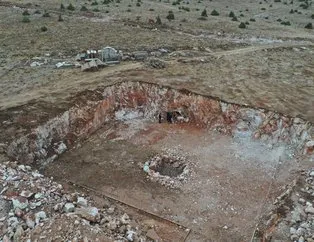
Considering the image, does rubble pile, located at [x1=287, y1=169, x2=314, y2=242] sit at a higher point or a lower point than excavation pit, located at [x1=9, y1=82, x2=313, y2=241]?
higher

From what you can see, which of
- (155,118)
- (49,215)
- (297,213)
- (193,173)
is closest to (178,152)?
(193,173)

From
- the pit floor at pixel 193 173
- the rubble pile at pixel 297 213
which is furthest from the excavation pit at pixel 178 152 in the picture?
the rubble pile at pixel 297 213

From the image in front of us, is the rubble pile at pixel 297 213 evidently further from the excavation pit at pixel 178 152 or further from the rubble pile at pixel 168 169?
the rubble pile at pixel 168 169

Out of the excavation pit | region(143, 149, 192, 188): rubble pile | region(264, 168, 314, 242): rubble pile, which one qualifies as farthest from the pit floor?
region(264, 168, 314, 242): rubble pile

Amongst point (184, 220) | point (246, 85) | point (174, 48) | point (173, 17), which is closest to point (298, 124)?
point (246, 85)

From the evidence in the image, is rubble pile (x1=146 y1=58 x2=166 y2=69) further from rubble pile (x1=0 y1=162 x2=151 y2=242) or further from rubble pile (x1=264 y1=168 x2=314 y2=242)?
rubble pile (x1=264 y1=168 x2=314 y2=242)

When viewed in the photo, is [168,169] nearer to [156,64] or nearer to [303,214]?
[303,214]
